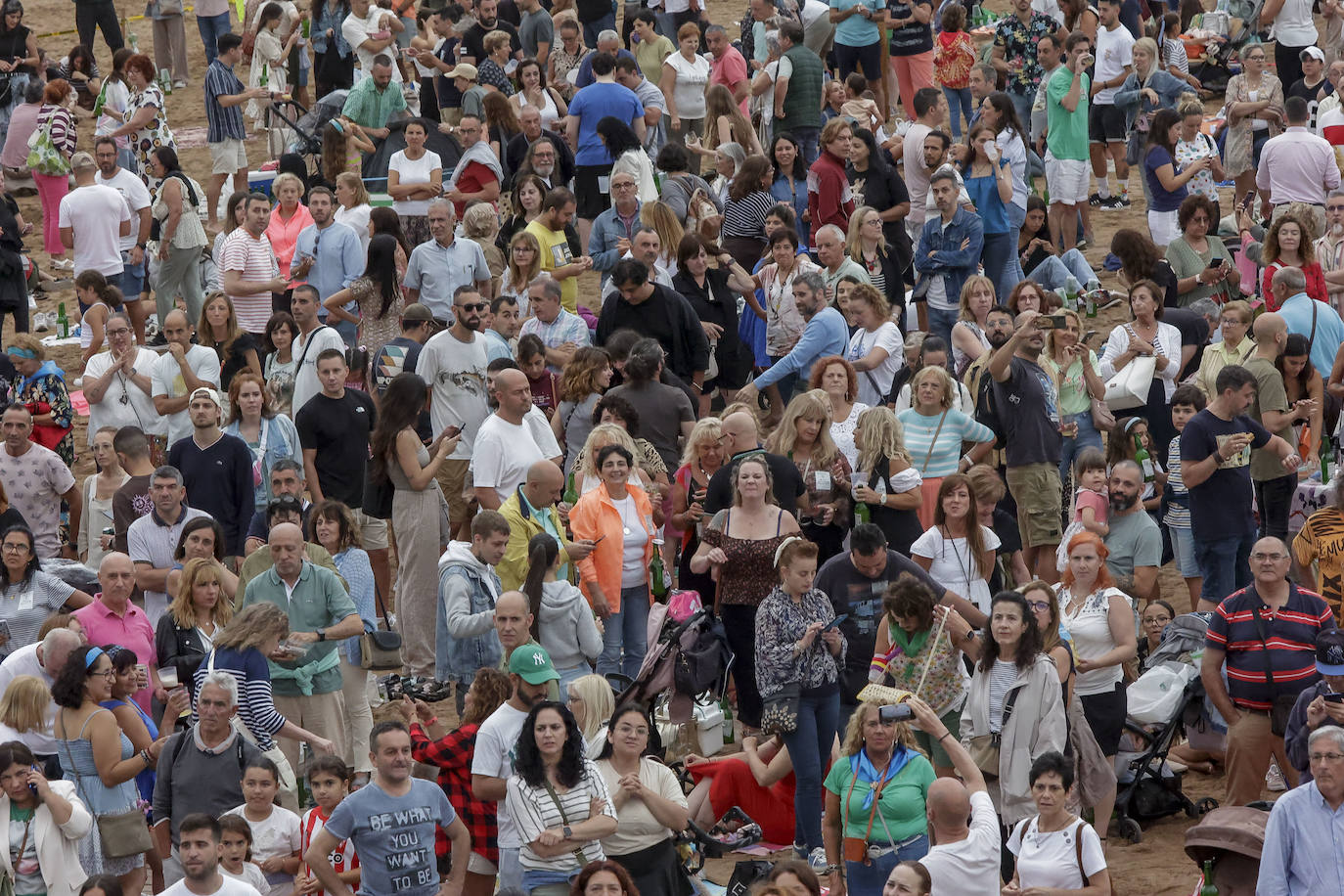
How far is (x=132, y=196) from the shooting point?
577 inches

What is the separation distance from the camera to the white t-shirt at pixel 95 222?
14148mm

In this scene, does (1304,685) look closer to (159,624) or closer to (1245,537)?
(1245,537)

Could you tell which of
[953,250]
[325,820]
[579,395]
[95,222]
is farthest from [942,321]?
[325,820]

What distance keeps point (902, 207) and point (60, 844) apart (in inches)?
301

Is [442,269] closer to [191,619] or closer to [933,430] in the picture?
[933,430]

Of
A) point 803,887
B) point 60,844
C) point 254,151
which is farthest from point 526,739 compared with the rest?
point 254,151

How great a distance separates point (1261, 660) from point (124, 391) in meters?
6.87

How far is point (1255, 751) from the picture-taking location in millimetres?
9148

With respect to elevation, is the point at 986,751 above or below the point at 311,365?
below

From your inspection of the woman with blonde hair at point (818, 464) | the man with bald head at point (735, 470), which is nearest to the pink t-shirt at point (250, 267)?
Answer: the man with bald head at point (735, 470)

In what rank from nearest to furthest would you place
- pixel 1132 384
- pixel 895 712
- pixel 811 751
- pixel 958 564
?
pixel 895 712 < pixel 811 751 < pixel 958 564 < pixel 1132 384

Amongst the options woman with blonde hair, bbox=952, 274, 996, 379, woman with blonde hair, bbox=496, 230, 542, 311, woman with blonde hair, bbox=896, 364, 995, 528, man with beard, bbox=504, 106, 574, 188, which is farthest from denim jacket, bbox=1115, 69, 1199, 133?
woman with blonde hair, bbox=896, 364, 995, 528

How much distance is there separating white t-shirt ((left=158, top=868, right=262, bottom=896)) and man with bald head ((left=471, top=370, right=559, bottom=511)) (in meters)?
3.10

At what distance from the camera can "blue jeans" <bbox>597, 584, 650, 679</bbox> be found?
1021cm
